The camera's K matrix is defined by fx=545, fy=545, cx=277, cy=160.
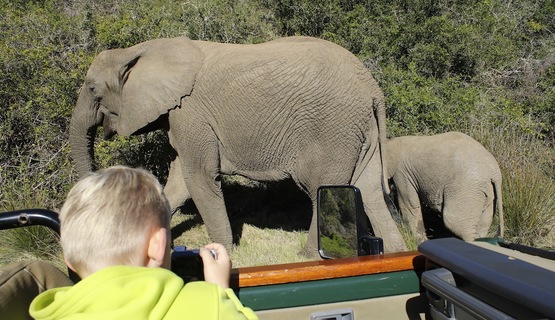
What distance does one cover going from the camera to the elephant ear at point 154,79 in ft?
17.0

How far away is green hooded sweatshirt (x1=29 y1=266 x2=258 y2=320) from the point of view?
1.06m

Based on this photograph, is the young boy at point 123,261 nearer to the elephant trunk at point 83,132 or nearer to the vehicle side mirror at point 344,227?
the vehicle side mirror at point 344,227

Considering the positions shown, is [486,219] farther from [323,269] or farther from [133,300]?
[133,300]

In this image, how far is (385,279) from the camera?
6.22 ft

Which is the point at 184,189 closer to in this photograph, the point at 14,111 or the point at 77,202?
the point at 14,111

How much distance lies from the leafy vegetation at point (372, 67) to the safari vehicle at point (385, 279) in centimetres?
425

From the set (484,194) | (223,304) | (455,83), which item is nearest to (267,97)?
(484,194)

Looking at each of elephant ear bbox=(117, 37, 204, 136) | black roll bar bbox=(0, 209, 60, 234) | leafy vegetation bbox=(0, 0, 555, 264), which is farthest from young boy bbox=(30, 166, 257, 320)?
leafy vegetation bbox=(0, 0, 555, 264)

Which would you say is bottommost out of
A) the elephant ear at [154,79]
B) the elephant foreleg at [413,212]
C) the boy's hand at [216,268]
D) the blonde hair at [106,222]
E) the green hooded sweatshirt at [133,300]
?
the elephant foreleg at [413,212]

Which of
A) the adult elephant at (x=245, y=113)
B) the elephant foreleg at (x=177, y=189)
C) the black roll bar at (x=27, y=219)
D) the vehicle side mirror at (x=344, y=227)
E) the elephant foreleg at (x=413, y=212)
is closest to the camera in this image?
the black roll bar at (x=27, y=219)

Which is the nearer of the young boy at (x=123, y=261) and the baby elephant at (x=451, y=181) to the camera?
the young boy at (x=123, y=261)

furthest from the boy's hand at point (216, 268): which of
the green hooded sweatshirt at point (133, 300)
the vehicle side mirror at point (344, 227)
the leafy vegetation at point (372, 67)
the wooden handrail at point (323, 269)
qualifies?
the leafy vegetation at point (372, 67)

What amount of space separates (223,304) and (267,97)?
12.6 feet

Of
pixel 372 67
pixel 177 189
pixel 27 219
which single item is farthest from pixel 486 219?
pixel 27 219
